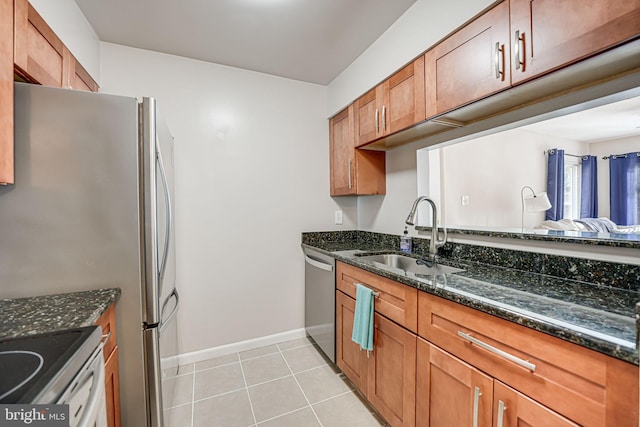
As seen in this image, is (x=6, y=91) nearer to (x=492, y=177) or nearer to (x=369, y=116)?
(x=369, y=116)

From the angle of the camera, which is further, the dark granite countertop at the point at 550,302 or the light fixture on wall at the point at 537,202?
the light fixture on wall at the point at 537,202

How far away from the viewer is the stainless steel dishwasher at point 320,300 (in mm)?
2021

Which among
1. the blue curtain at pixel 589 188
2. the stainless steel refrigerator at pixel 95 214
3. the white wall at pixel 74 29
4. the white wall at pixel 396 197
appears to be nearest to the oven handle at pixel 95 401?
the stainless steel refrigerator at pixel 95 214

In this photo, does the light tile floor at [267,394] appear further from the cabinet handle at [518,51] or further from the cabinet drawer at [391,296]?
the cabinet handle at [518,51]

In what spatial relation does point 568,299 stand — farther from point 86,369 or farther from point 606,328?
point 86,369

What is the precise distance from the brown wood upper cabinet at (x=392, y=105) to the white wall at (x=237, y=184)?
65 centimetres

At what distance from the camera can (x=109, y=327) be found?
1.16 metres

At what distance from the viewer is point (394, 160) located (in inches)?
92.1

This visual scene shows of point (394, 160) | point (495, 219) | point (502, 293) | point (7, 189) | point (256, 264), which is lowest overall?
point (256, 264)

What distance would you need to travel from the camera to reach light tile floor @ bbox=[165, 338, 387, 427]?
1.58 m

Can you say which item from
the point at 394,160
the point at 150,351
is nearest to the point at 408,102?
the point at 394,160

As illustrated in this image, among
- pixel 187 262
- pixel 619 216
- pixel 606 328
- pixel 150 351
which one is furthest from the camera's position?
pixel 187 262

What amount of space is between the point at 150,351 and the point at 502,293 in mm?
Result: 1553

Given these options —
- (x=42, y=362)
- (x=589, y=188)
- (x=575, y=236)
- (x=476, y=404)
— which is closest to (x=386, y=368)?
(x=476, y=404)
